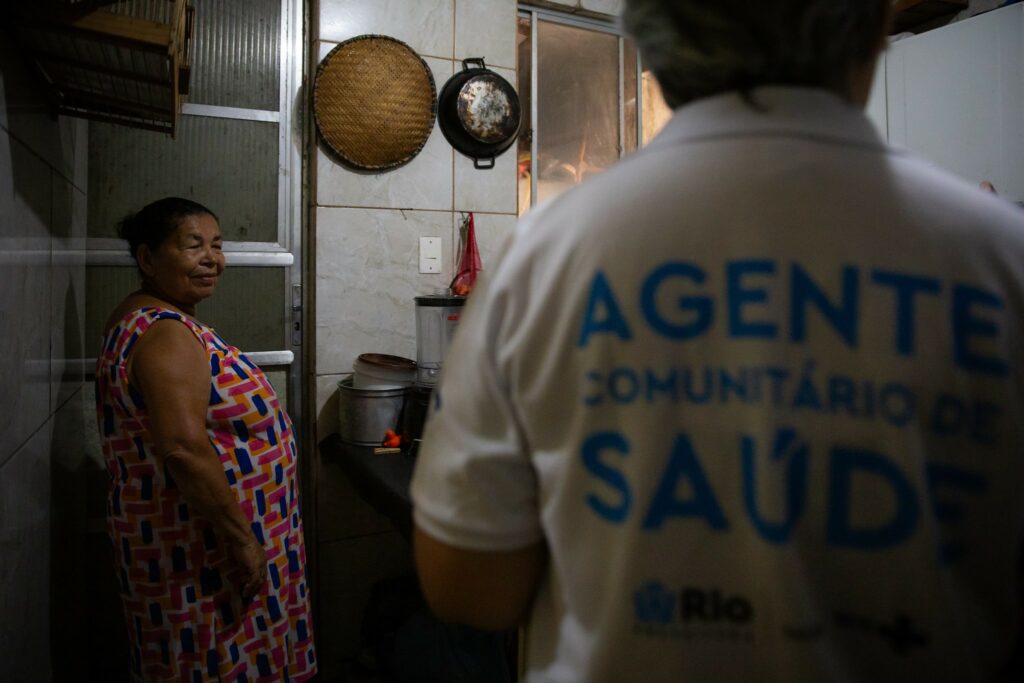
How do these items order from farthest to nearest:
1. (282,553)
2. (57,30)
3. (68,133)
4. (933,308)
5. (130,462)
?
1. (68,133)
2. (282,553)
3. (130,462)
4. (57,30)
5. (933,308)

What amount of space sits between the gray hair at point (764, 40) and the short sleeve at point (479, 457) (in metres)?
0.24

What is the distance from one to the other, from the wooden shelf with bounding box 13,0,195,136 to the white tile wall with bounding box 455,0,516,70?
100cm

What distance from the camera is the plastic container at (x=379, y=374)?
2012 mm

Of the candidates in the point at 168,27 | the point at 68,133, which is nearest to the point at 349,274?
the point at 68,133

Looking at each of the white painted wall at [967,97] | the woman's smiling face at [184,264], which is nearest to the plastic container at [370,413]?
the woman's smiling face at [184,264]

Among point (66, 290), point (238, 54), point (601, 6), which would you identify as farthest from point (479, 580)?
point (601, 6)

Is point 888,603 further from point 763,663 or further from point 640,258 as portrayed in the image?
point 640,258

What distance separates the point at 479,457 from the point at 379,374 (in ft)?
5.09

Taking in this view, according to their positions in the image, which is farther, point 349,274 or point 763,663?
point 349,274

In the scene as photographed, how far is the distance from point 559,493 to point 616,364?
0.37 ft

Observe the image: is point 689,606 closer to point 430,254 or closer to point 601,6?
point 430,254

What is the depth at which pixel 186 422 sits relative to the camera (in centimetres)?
125

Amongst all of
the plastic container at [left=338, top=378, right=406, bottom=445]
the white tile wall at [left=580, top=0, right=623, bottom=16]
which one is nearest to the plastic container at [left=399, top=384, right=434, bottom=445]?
the plastic container at [left=338, top=378, right=406, bottom=445]

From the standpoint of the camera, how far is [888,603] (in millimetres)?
452
